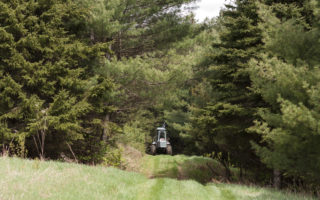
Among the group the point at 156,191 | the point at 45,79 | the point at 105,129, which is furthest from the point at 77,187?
the point at 105,129

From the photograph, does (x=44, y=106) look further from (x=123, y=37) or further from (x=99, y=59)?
(x=123, y=37)

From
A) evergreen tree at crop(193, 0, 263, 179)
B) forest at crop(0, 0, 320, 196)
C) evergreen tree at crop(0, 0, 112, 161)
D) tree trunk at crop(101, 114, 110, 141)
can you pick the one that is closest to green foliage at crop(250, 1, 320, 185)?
forest at crop(0, 0, 320, 196)

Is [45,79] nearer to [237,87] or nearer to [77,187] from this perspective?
[77,187]

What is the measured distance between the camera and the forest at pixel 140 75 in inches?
312

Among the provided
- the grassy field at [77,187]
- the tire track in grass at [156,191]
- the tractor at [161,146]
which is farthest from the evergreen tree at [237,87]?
the tractor at [161,146]

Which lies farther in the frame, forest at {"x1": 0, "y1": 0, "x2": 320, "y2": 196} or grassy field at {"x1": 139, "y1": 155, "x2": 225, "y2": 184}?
grassy field at {"x1": 139, "y1": 155, "x2": 225, "y2": 184}

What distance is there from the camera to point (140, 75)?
1155cm

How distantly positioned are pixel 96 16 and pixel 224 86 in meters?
6.16

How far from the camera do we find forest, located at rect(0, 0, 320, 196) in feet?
26.0

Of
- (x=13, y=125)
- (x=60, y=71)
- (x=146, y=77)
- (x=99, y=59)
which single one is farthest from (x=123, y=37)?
(x=13, y=125)

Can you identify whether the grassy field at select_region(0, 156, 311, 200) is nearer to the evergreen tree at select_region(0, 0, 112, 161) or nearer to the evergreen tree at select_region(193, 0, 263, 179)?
the evergreen tree at select_region(0, 0, 112, 161)

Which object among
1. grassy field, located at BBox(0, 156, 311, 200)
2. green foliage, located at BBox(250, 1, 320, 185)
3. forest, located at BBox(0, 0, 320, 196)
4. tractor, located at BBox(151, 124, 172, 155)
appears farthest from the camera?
tractor, located at BBox(151, 124, 172, 155)

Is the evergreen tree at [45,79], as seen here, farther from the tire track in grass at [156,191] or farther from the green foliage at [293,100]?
the green foliage at [293,100]

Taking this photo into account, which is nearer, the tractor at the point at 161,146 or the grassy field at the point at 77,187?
the grassy field at the point at 77,187
